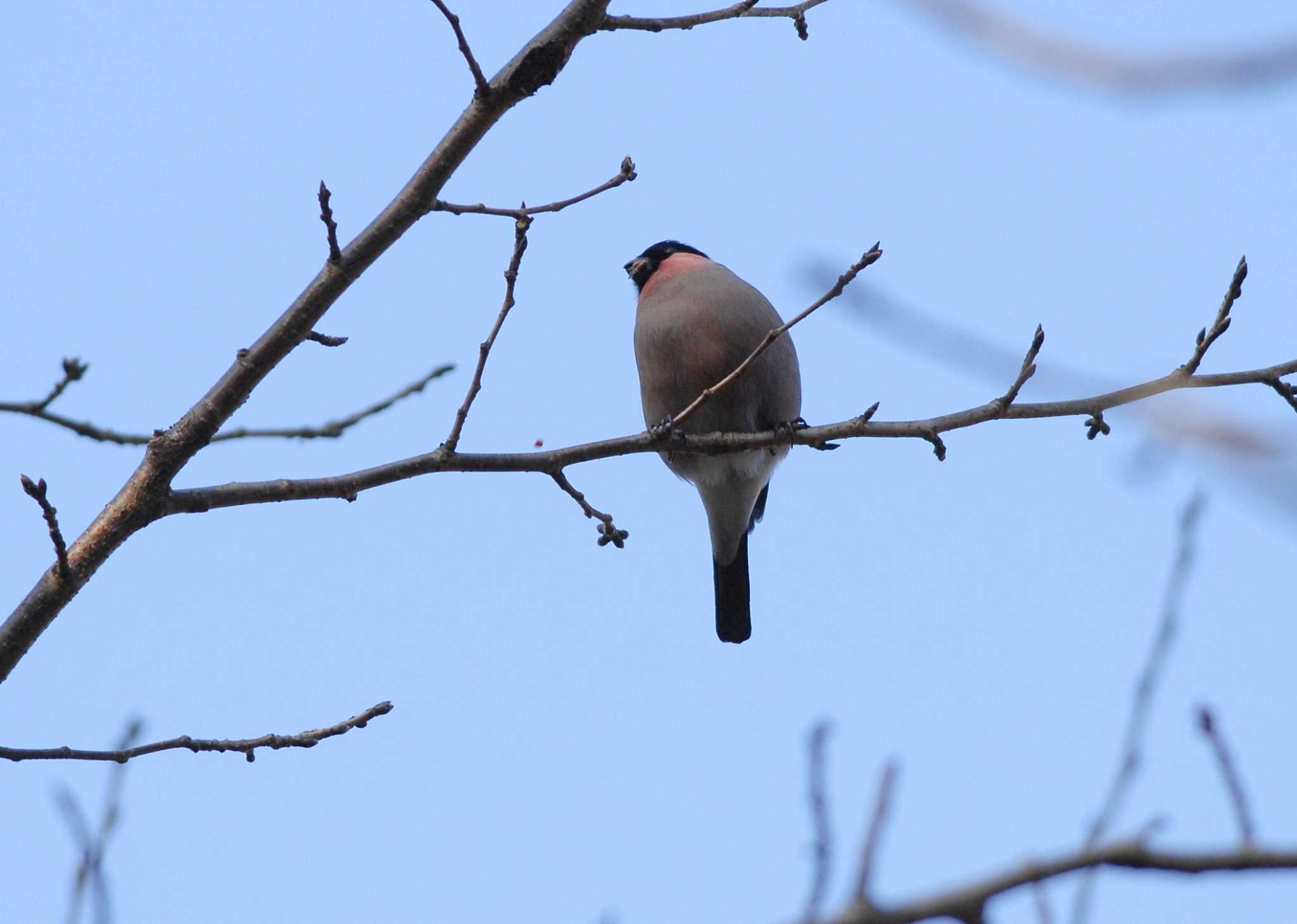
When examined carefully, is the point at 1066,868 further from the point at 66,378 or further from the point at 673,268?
the point at 673,268

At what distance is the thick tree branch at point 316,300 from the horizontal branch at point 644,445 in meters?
0.09

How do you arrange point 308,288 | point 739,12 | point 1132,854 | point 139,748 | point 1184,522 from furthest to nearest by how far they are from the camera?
point 739,12 → point 308,288 → point 139,748 → point 1184,522 → point 1132,854

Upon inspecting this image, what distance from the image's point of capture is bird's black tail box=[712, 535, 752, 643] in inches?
254

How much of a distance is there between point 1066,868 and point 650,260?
594 cm

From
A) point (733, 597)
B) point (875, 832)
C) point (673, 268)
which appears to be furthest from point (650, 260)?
point (875, 832)

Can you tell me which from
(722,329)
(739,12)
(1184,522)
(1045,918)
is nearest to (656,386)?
(722,329)

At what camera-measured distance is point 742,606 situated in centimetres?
648

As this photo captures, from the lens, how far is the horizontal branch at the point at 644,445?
11.3ft

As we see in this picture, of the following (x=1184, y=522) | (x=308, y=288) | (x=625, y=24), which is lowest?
(x=1184, y=522)

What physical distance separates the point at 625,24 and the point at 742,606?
350 centimetres

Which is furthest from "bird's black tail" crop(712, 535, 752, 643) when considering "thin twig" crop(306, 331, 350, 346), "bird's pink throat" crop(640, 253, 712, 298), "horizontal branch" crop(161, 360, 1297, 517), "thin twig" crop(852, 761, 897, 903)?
"thin twig" crop(852, 761, 897, 903)

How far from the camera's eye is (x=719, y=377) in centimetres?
566

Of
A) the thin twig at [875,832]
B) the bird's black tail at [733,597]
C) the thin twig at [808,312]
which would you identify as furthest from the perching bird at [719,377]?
the thin twig at [875,832]

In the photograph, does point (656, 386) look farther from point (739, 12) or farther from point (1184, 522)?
point (1184, 522)
